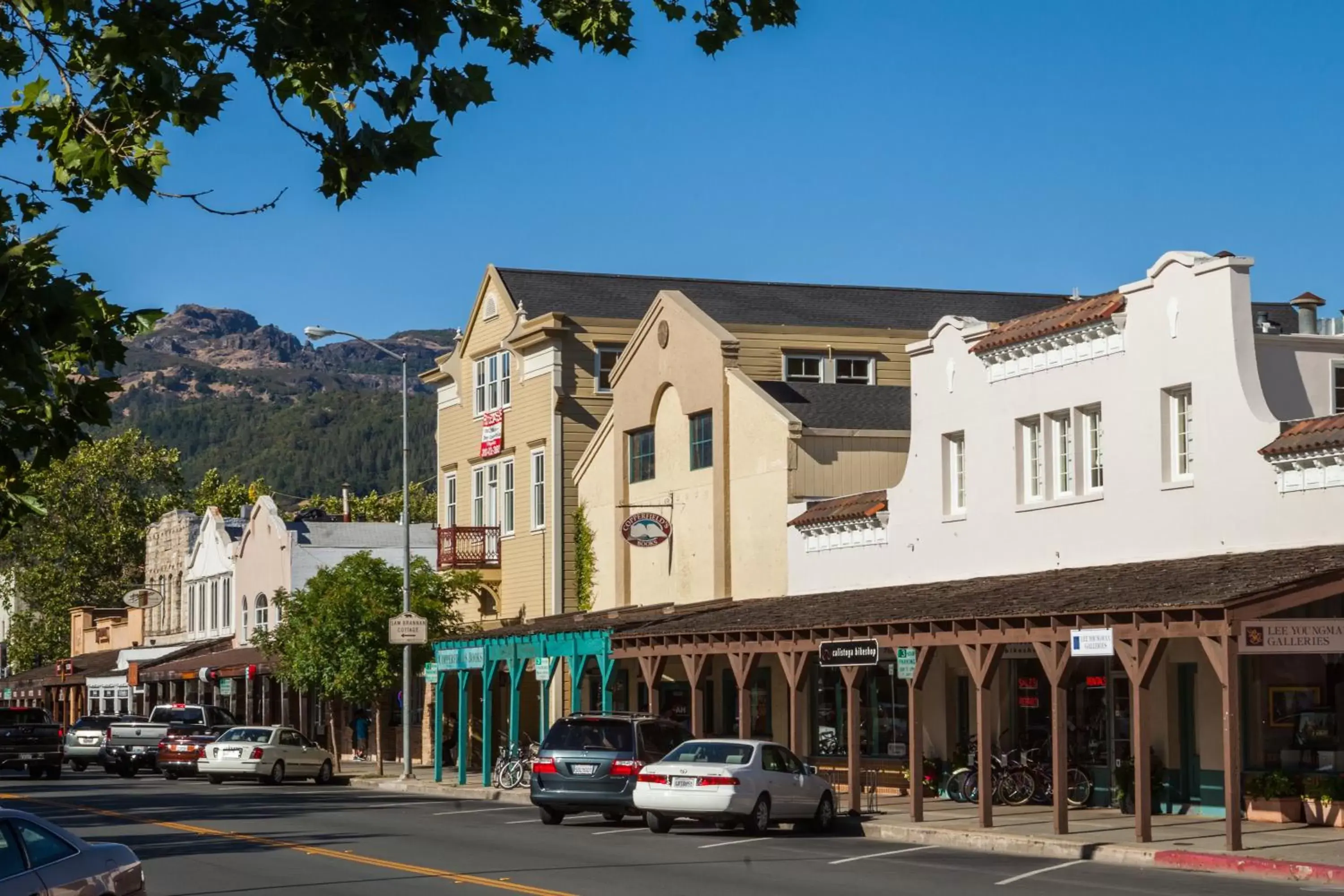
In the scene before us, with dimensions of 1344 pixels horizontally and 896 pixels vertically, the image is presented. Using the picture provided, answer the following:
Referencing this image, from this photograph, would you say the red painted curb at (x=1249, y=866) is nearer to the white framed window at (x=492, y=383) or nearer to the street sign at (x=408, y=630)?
the street sign at (x=408, y=630)

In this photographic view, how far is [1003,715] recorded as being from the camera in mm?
32562

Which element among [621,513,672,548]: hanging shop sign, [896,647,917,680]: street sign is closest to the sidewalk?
[896,647,917,680]: street sign

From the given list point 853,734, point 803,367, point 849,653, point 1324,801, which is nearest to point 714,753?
point 849,653

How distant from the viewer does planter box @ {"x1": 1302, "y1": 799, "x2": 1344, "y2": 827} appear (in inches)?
1013

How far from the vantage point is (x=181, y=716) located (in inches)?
2175

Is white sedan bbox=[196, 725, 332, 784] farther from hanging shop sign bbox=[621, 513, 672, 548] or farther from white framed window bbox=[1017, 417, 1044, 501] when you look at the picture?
white framed window bbox=[1017, 417, 1044, 501]

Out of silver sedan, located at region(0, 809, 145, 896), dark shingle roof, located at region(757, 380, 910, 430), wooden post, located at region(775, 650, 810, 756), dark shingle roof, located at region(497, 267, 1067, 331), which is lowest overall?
silver sedan, located at region(0, 809, 145, 896)

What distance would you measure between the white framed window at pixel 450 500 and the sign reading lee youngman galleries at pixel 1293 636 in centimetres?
3382

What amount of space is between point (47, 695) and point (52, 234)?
3591 inches

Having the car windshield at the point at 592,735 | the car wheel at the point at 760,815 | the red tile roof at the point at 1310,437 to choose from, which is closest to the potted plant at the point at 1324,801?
the red tile roof at the point at 1310,437

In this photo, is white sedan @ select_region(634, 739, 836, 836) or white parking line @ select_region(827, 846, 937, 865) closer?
white parking line @ select_region(827, 846, 937, 865)

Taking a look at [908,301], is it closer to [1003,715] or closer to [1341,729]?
[1003,715]

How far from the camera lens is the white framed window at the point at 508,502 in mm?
50188

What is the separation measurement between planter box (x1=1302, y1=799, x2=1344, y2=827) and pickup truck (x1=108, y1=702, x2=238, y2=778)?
3263 centimetres
